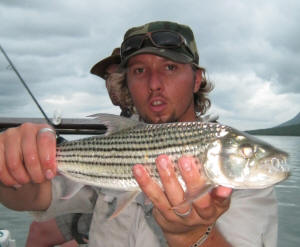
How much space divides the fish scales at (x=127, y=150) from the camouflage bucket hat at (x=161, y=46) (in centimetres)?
186

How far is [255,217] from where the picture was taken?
328 centimetres

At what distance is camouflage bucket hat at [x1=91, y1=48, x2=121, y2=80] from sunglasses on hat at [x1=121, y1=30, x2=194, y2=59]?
1.16m

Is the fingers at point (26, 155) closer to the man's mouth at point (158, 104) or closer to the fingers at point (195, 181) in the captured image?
the fingers at point (195, 181)

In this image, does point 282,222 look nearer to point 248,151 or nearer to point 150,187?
point 248,151

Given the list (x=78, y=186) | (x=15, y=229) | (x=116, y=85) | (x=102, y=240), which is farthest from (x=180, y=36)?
(x=15, y=229)

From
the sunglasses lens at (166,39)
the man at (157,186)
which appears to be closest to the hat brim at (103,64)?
the man at (157,186)

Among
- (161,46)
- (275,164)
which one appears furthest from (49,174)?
(161,46)

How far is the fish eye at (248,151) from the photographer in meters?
2.61

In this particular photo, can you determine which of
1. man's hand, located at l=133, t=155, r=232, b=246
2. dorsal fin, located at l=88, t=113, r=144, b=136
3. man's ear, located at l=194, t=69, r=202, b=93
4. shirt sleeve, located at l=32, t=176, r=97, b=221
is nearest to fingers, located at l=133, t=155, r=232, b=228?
man's hand, located at l=133, t=155, r=232, b=246

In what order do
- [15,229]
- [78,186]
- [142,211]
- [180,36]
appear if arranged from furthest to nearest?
[15,229], [180,36], [142,211], [78,186]

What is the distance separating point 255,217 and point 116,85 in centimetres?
382

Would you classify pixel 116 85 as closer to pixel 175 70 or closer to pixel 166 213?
pixel 175 70

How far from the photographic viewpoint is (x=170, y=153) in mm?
2717

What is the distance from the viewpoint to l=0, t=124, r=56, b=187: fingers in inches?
115
